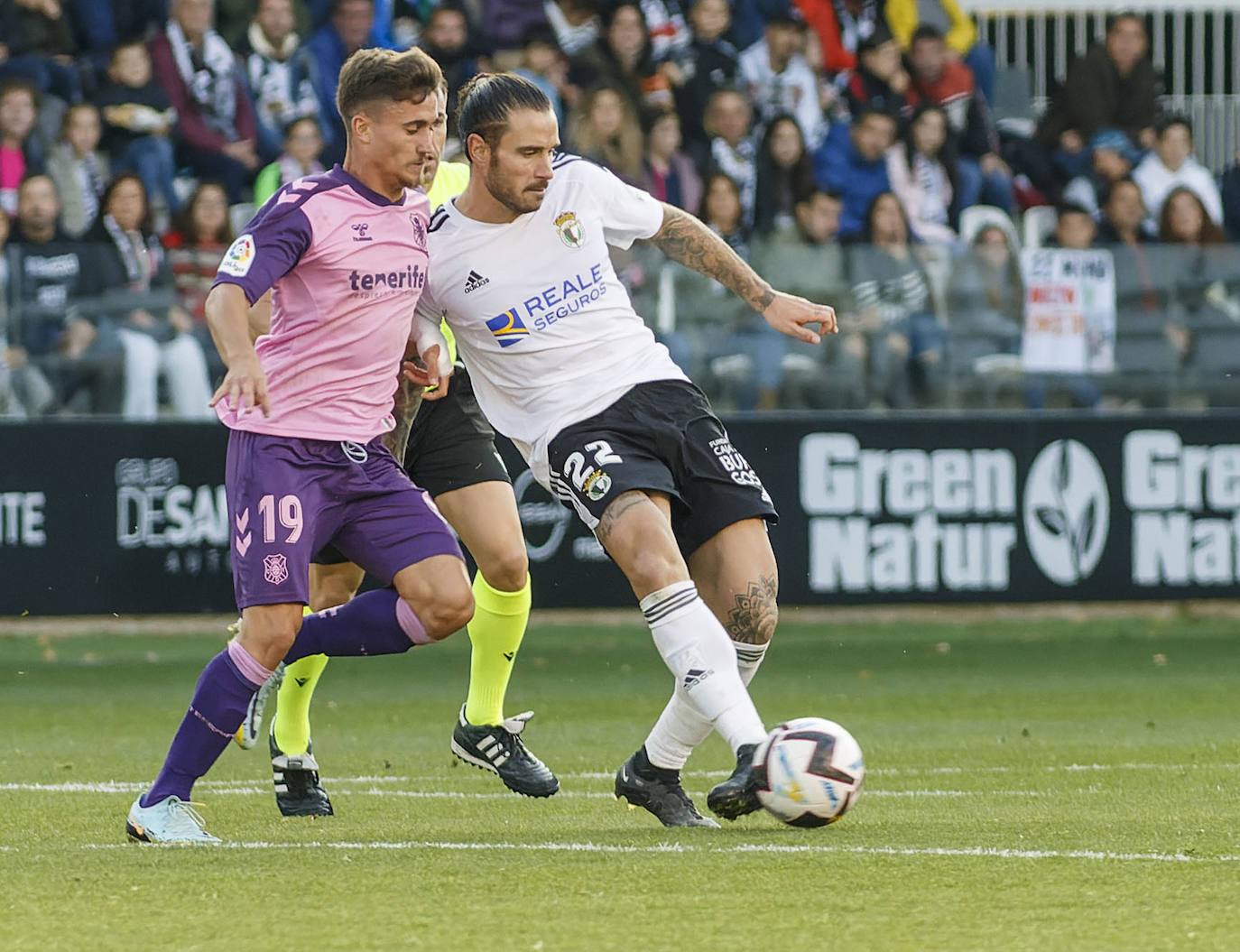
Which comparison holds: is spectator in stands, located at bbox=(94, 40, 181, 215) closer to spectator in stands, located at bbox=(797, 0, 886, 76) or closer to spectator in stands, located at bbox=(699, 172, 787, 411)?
spectator in stands, located at bbox=(699, 172, 787, 411)

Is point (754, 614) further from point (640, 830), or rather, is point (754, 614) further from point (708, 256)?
point (708, 256)

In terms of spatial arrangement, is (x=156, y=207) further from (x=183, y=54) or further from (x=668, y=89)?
(x=668, y=89)

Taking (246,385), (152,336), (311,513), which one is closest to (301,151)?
(152,336)

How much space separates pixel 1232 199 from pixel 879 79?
2719 mm

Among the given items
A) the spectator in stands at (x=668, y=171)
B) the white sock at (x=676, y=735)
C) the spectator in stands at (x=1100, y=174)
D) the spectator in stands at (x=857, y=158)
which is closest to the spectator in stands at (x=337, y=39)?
the spectator in stands at (x=668, y=171)

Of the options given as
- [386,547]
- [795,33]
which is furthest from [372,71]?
[795,33]

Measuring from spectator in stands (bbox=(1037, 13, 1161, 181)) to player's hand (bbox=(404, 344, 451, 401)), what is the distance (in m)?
10.6

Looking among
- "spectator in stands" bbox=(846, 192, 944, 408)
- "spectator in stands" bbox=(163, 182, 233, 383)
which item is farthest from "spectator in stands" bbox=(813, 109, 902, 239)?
"spectator in stands" bbox=(163, 182, 233, 383)

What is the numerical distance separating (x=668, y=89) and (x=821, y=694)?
6.09 metres

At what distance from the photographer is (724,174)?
520 inches

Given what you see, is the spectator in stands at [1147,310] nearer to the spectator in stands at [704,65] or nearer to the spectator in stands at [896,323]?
the spectator in stands at [896,323]

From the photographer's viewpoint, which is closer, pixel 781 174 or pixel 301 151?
pixel 301 151

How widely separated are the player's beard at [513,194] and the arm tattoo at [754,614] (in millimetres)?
1215

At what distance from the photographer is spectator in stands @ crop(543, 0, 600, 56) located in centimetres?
1500
